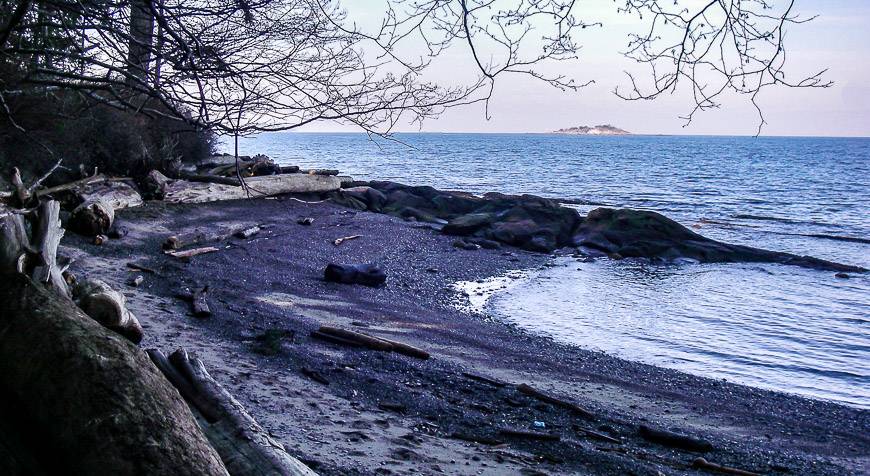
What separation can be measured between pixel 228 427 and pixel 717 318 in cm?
1108

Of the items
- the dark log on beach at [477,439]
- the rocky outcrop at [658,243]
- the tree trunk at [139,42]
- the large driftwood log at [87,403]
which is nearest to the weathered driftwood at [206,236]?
the tree trunk at [139,42]

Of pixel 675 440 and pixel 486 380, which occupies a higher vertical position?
pixel 486 380

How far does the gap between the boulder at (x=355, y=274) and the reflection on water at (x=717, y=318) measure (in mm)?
1984

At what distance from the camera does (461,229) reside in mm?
19781

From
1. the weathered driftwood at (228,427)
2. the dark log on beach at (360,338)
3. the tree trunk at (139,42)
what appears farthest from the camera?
the dark log on beach at (360,338)

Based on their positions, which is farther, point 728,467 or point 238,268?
point 238,268

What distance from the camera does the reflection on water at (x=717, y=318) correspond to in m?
10.1

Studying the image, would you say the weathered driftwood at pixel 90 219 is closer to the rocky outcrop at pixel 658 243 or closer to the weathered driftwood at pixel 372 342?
the weathered driftwood at pixel 372 342

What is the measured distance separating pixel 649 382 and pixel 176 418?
22.3 ft

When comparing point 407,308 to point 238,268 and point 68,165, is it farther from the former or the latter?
point 68,165

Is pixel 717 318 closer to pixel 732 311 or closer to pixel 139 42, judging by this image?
pixel 732 311

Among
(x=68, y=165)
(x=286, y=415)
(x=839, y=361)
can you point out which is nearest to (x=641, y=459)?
(x=286, y=415)

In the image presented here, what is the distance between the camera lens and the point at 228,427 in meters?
3.85

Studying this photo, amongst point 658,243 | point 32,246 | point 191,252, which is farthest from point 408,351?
point 658,243
